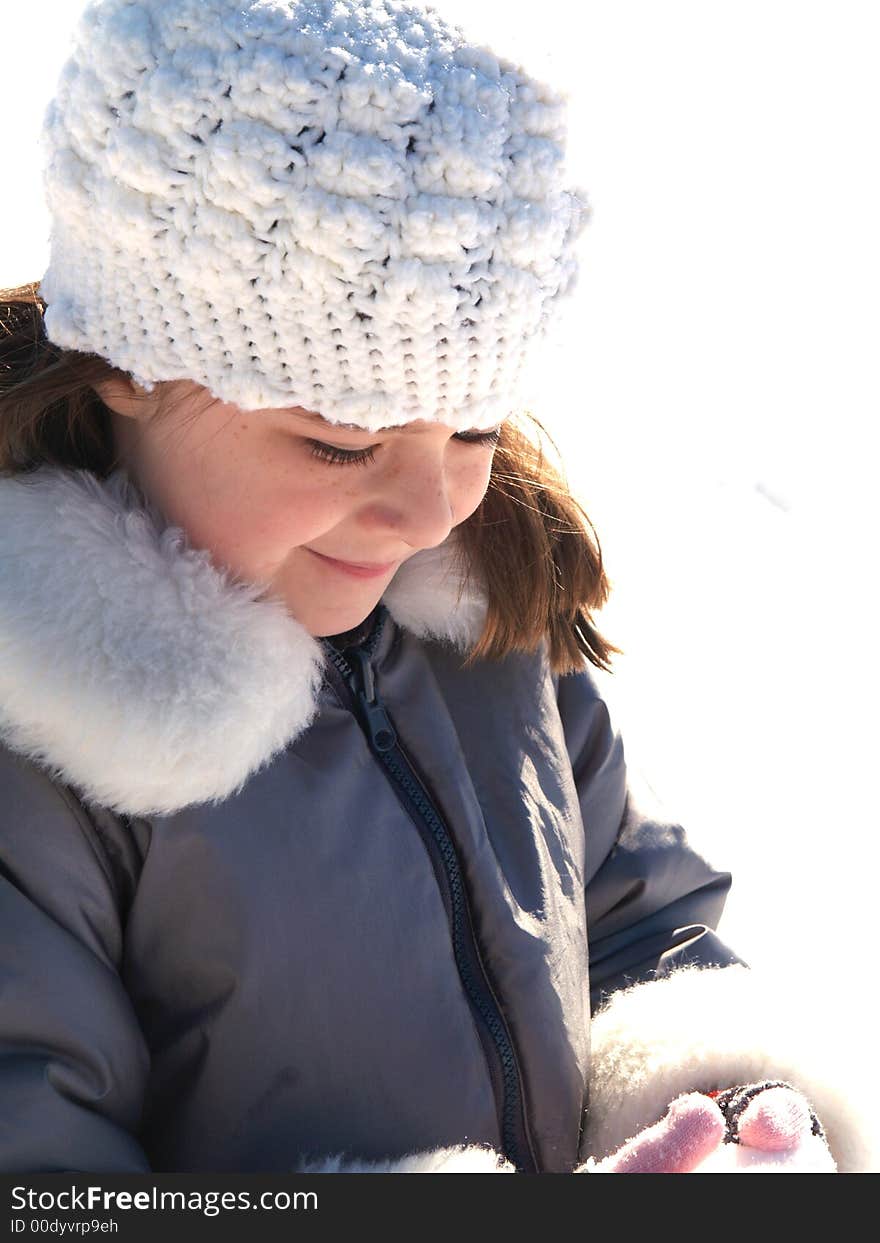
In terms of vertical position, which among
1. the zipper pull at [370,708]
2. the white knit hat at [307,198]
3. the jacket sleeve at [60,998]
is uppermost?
the white knit hat at [307,198]

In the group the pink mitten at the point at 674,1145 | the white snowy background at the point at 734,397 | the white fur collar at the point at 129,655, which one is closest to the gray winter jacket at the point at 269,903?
the white fur collar at the point at 129,655

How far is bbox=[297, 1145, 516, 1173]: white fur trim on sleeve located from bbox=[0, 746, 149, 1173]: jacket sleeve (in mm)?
149

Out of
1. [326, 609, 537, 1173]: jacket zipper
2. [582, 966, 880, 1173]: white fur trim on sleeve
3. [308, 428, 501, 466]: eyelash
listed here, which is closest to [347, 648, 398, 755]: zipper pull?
[326, 609, 537, 1173]: jacket zipper

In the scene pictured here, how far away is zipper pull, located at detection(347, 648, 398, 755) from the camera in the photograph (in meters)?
1.21

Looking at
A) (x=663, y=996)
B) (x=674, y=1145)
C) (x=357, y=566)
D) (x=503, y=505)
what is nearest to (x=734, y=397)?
(x=503, y=505)

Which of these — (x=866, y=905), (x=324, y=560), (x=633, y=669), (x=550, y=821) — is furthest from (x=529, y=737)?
(x=633, y=669)

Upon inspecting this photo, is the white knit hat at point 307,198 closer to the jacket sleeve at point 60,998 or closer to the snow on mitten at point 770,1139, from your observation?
the jacket sleeve at point 60,998

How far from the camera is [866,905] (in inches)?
75.9

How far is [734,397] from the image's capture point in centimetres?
361

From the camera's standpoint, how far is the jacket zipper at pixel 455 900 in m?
1.17

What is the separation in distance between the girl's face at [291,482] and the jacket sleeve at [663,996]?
0.47 metres

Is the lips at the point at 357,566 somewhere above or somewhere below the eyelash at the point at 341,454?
below

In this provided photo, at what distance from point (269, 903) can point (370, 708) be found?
0.79 feet

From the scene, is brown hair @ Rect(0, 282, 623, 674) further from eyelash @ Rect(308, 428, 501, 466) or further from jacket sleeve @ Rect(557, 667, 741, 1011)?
eyelash @ Rect(308, 428, 501, 466)
